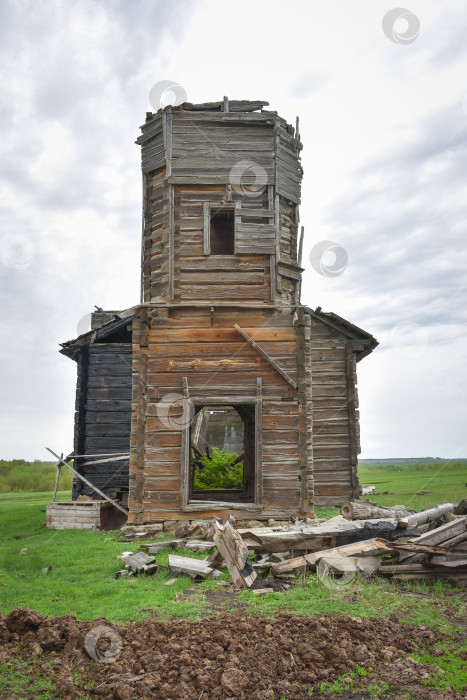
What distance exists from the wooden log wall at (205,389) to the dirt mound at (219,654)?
6.30 m

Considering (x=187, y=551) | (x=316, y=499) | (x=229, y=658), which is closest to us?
(x=229, y=658)

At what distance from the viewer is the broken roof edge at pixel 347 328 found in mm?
16609

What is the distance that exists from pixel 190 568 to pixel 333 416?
384 inches

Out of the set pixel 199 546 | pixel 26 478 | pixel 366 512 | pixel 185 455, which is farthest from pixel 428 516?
pixel 26 478

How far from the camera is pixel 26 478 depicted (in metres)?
32.9

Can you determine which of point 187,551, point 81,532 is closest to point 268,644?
point 187,551

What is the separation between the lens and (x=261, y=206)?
13375 millimetres

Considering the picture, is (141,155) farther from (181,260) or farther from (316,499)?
(316,499)

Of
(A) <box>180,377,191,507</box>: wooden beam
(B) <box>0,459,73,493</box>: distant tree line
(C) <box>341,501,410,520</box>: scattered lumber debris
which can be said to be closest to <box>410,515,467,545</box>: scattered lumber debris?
(C) <box>341,501,410,520</box>: scattered lumber debris

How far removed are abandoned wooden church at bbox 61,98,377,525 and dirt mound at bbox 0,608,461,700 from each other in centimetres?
645

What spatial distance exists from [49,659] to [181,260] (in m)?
9.82

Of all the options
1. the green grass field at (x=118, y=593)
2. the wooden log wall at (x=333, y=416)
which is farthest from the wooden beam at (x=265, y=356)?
the green grass field at (x=118, y=593)

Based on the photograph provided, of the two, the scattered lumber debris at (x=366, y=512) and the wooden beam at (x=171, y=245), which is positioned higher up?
the wooden beam at (x=171, y=245)

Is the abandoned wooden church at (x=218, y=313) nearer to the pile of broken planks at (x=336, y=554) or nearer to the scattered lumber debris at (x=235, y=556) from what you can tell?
the pile of broken planks at (x=336, y=554)
